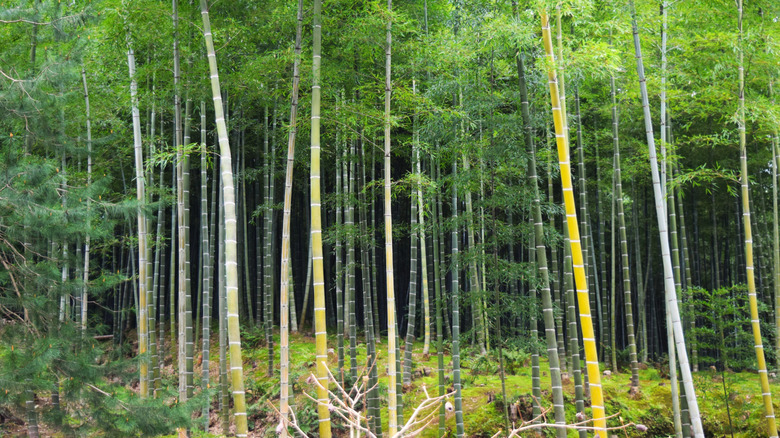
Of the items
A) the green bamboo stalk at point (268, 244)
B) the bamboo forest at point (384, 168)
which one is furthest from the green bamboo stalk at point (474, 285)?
the green bamboo stalk at point (268, 244)

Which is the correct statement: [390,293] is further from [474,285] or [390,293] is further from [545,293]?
[474,285]

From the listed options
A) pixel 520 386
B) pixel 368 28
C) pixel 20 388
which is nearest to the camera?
pixel 20 388

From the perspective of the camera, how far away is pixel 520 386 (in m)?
6.99

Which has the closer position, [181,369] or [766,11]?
[766,11]

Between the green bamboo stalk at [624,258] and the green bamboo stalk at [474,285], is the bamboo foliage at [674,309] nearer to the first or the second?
the green bamboo stalk at [624,258]

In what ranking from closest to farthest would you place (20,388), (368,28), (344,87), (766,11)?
(20,388)
(368,28)
(766,11)
(344,87)

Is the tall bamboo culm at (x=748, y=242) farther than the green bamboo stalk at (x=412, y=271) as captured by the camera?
No

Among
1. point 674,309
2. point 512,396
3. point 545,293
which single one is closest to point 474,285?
point 512,396

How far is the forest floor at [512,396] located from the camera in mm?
6199

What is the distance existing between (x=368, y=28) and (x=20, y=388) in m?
3.74

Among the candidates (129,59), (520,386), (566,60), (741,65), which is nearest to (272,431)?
(520,386)

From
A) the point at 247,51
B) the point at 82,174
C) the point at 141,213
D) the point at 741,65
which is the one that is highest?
the point at 247,51

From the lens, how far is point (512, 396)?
621cm

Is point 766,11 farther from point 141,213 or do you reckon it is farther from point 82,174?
point 82,174
